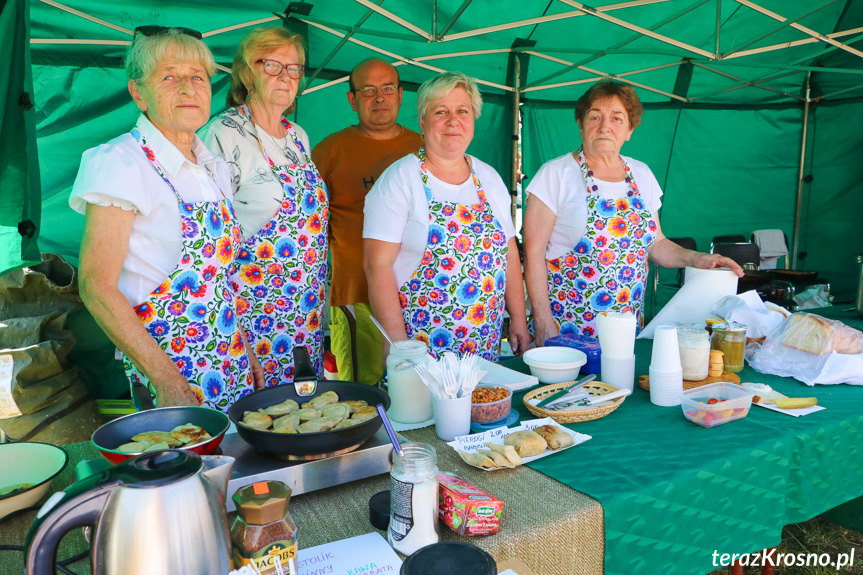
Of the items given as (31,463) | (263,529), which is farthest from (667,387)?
(31,463)

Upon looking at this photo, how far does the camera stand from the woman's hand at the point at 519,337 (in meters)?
2.58

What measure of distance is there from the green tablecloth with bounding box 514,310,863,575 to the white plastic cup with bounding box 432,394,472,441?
0.71 feet

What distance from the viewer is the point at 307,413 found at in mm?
1372

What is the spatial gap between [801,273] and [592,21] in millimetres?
3127

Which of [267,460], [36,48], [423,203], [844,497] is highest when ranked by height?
[36,48]

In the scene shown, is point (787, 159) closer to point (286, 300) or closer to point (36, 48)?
point (286, 300)

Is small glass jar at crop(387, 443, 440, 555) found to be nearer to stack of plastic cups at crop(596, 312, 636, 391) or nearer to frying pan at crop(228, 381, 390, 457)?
frying pan at crop(228, 381, 390, 457)

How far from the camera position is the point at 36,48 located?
11.2 feet

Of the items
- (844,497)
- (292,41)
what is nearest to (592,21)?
(292,41)

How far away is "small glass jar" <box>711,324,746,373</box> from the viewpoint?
6.84 feet

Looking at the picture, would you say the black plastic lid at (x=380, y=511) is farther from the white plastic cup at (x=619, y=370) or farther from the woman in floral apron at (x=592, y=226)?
the woman in floral apron at (x=592, y=226)

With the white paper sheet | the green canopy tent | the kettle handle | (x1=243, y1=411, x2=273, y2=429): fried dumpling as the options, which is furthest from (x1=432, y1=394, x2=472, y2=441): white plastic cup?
the green canopy tent

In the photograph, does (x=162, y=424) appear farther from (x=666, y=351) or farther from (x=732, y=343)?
(x=732, y=343)

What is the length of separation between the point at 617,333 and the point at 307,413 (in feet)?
3.18
